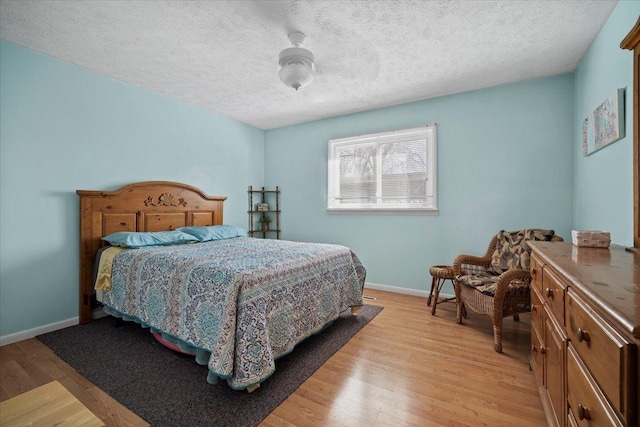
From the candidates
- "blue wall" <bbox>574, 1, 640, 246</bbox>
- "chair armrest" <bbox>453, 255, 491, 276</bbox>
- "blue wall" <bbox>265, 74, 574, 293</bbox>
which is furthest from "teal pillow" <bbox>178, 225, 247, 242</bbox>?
"blue wall" <bbox>574, 1, 640, 246</bbox>

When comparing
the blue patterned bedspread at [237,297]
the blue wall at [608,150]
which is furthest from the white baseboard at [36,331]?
the blue wall at [608,150]

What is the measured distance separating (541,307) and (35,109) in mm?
4157

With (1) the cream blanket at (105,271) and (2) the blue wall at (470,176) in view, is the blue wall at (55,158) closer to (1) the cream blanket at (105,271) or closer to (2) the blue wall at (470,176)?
(1) the cream blanket at (105,271)

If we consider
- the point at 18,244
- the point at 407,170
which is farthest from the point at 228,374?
the point at 407,170

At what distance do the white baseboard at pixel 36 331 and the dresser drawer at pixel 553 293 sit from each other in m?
3.84

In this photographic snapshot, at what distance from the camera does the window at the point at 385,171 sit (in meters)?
3.70

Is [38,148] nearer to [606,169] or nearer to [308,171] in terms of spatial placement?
[308,171]

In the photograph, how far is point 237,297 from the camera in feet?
5.68

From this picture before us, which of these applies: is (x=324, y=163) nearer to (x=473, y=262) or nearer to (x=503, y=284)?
(x=473, y=262)

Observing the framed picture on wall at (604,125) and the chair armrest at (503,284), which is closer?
the framed picture on wall at (604,125)

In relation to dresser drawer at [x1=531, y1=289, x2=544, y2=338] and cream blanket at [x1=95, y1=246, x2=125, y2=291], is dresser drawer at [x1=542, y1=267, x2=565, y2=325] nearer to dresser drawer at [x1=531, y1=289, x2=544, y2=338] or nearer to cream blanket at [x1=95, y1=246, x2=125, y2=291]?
dresser drawer at [x1=531, y1=289, x2=544, y2=338]

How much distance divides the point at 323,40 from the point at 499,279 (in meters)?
2.42

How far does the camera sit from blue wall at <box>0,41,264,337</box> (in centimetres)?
244

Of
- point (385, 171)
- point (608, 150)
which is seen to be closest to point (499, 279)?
point (608, 150)
